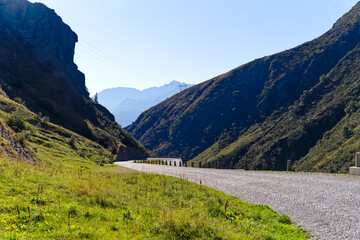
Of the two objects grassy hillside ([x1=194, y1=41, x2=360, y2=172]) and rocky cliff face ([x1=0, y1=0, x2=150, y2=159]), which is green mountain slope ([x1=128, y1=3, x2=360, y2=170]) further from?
rocky cliff face ([x1=0, y1=0, x2=150, y2=159])

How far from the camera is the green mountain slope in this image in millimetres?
108625

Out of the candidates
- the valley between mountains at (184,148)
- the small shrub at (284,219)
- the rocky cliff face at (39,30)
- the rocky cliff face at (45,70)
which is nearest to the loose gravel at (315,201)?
the valley between mountains at (184,148)

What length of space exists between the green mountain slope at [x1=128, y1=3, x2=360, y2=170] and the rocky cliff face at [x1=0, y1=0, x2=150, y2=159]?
57.5m

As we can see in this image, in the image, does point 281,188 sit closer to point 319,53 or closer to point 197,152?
point 197,152

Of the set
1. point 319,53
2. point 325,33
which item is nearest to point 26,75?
point 319,53

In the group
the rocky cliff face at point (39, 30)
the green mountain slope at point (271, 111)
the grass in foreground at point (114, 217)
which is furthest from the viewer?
the green mountain slope at point (271, 111)

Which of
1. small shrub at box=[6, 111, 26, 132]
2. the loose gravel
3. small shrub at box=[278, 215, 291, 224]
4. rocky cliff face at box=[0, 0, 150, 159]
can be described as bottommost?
small shrub at box=[278, 215, 291, 224]

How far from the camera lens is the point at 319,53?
163875mm

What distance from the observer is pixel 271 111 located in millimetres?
158375

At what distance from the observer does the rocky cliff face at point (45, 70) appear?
82.3 m

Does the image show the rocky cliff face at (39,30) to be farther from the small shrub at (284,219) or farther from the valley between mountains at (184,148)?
the small shrub at (284,219)

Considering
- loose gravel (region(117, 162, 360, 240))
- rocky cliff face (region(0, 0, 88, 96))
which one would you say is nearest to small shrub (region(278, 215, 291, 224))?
loose gravel (region(117, 162, 360, 240))

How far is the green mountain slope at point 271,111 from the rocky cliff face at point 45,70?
57.5m

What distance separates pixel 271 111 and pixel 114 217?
16184 centimetres
